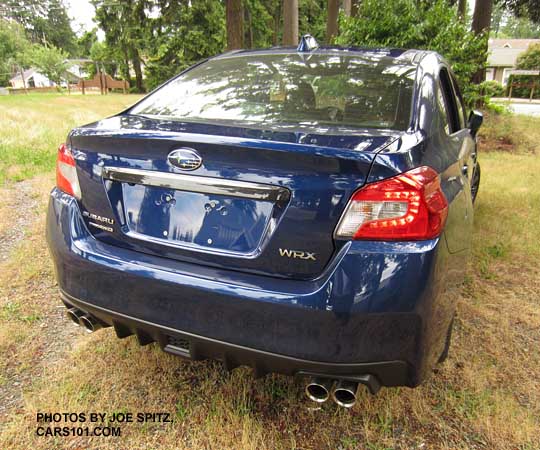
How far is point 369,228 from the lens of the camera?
144cm

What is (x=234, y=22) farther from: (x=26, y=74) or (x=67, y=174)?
(x=26, y=74)

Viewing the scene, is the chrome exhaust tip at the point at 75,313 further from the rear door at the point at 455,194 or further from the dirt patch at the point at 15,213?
the dirt patch at the point at 15,213

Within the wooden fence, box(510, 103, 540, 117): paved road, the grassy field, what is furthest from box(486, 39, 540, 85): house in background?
the grassy field

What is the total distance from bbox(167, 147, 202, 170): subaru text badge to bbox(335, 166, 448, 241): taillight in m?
0.56

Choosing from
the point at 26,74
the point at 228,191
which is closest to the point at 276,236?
the point at 228,191

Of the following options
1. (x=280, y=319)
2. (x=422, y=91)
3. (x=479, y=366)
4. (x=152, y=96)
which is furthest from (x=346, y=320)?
(x=152, y=96)

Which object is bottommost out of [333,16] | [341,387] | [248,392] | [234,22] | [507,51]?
[248,392]

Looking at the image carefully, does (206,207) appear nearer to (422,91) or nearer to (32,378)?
(422,91)

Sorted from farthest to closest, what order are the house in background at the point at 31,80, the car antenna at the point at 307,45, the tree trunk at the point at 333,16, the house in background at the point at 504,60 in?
the house in background at the point at 31,80 < the house in background at the point at 504,60 < the tree trunk at the point at 333,16 < the car antenna at the point at 307,45

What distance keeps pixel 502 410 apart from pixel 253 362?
4.09ft

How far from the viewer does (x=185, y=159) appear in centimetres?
159

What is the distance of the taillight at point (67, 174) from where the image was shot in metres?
1.88

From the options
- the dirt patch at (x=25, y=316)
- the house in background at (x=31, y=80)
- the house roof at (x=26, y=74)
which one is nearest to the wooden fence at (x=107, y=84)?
the house roof at (x=26, y=74)

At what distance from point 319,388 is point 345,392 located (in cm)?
9
